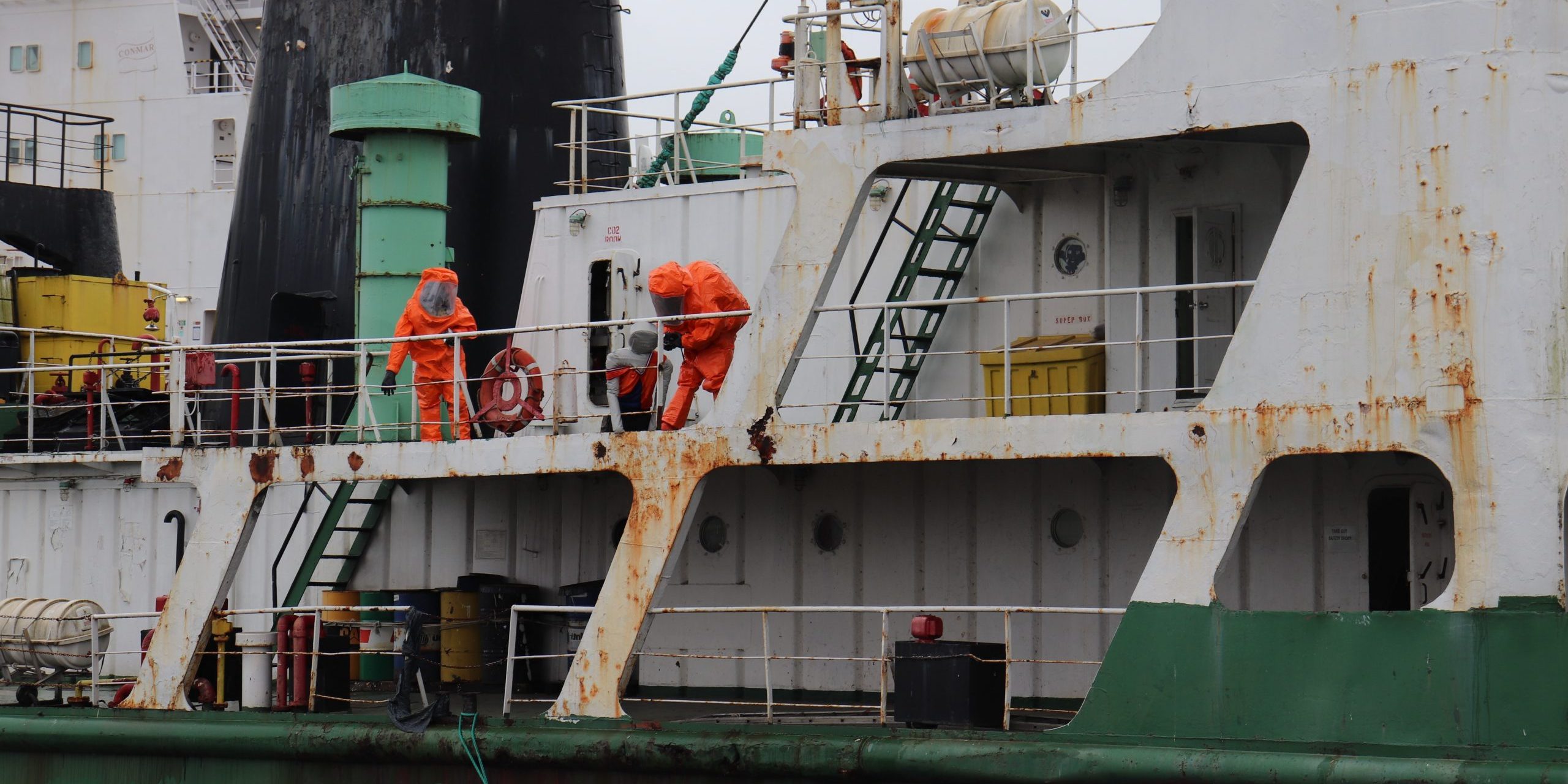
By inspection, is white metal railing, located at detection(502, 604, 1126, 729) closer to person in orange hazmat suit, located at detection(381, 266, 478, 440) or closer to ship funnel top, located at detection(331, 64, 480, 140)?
person in orange hazmat suit, located at detection(381, 266, 478, 440)

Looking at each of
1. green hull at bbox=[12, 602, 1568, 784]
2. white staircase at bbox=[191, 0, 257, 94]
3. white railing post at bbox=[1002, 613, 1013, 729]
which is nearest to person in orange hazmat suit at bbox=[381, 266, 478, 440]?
green hull at bbox=[12, 602, 1568, 784]

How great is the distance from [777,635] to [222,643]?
3.81 meters

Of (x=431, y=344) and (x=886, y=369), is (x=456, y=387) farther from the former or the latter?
Result: (x=886, y=369)

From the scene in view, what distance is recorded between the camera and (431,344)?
1274cm

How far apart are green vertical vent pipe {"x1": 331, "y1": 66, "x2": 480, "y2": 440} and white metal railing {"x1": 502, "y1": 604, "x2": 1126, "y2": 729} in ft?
10.9

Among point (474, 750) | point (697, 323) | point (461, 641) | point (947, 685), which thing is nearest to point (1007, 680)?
point (947, 685)

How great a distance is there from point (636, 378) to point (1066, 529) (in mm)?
2950

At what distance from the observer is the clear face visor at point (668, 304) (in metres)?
11.6

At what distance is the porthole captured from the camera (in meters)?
12.5

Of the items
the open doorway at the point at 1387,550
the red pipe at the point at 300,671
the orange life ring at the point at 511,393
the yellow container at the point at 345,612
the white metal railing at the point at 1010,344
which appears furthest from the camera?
the yellow container at the point at 345,612

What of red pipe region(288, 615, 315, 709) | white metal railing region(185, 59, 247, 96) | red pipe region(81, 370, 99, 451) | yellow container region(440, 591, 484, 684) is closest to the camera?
red pipe region(288, 615, 315, 709)

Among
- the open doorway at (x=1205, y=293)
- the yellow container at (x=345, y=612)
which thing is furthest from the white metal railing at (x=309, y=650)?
the open doorway at (x=1205, y=293)

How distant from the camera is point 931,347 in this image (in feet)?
41.2

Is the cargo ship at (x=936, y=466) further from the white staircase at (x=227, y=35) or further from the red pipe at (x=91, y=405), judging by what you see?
the white staircase at (x=227, y=35)
